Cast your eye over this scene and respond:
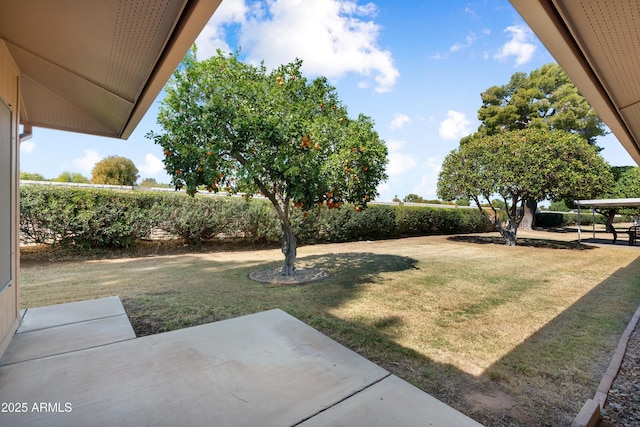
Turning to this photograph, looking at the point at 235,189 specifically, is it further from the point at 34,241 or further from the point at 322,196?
the point at 34,241

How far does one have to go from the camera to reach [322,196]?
19.2 ft

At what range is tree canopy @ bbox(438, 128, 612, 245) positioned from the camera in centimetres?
1121

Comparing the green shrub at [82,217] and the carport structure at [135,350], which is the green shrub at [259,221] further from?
the carport structure at [135,350]

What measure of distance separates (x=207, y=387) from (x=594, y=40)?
323 cm

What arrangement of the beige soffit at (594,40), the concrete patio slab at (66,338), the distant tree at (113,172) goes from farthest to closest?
the distant tree at (113,172), the concrete patio slab at (66,338), the beige soffit at (594,40)

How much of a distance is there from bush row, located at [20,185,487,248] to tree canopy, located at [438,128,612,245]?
4.13 m

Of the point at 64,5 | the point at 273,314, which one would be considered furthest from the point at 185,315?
the point at 64,5

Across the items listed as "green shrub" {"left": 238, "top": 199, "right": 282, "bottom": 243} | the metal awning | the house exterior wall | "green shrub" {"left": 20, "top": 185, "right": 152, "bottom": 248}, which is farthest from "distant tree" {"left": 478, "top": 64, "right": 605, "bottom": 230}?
the house exterior wall

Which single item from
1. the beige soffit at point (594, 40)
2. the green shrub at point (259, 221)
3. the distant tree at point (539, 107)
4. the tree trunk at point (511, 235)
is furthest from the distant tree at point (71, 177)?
the distant tree at point (539, 107)

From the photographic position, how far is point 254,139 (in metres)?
5.34

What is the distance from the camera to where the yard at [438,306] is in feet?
8.56

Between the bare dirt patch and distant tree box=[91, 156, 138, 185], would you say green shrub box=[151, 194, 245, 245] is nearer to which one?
the bare dirt patch

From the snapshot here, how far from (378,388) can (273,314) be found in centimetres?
177

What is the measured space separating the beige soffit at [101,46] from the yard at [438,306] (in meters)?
2.67
